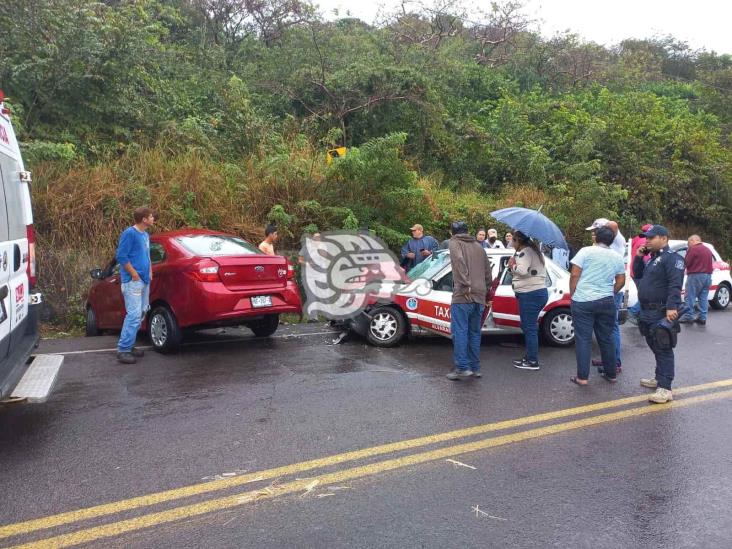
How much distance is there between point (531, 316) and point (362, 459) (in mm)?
3581

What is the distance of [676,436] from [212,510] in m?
3.65

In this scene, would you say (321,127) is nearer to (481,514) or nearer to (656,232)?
(656,232)

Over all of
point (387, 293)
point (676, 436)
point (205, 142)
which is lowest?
point (676, 436)

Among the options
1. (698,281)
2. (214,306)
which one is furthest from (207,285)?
(698,281)

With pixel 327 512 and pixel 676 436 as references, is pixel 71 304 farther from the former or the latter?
pixel 676 436

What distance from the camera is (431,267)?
900cm

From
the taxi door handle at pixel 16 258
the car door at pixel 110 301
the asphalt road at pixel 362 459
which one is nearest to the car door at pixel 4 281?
the taxi door handle at pixel 16 258

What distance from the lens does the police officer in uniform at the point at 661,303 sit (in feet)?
19.7

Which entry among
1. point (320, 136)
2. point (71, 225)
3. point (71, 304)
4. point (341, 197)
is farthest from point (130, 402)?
point (320, 136)

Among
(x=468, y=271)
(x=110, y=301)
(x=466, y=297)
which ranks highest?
(x=468, y=271)

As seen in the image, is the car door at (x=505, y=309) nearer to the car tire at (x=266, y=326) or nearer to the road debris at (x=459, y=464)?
the car tire at (x=266, y=326)

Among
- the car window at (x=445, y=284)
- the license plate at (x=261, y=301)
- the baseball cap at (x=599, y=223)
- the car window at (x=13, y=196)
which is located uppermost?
the car window at (x=13, y=196)

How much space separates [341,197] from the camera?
45.4 feet

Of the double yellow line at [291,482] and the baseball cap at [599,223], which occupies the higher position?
the baseball cap at [599,223]
